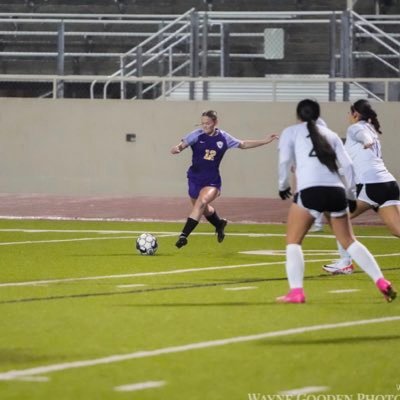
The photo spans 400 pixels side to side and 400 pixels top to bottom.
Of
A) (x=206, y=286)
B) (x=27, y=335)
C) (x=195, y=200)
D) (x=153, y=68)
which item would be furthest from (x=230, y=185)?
(x=27, y=335)

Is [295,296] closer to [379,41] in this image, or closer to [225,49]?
[379,41]

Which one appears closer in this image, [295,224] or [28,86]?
[295,224]

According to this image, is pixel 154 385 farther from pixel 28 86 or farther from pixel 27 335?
pixel 28 86

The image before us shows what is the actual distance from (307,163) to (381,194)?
12.2ft

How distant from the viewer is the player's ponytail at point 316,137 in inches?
541

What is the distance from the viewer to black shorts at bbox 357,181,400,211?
56.9 feet

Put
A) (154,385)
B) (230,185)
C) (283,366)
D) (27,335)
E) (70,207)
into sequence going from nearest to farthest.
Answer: (154,385) < (283,366) < (27,335) < (70,207) < (230,185)

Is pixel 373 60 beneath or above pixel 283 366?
above

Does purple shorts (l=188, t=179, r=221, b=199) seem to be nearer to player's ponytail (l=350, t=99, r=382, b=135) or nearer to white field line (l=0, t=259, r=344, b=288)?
white field line (l=0, t=259, r=344, b=288)

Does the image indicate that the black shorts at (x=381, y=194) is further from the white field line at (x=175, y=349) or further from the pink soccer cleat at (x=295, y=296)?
Result: the white field line at (x=175, y=349)

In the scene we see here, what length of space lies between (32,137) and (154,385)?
23216mm

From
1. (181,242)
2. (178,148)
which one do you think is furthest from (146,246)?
(178,148)

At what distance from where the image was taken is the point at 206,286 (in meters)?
15.6

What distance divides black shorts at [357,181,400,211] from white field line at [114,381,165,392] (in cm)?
820
